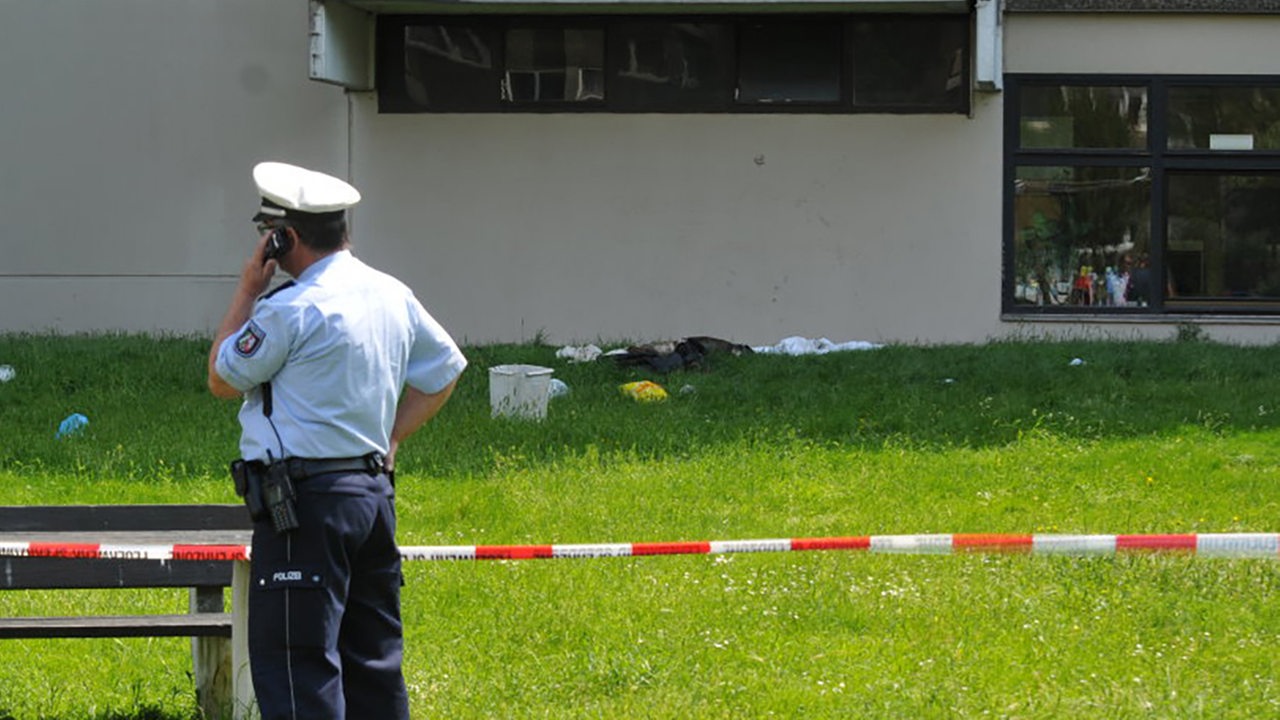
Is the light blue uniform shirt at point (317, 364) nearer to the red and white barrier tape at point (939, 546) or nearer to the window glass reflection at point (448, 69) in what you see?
the red and white barrier tape at point (939, 546)

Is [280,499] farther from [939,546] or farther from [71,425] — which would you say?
[71,425]

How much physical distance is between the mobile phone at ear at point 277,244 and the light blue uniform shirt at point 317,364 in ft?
0.31

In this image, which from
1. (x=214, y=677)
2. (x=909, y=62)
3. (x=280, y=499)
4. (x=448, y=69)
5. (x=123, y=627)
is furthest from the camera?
(x=448, y=69)

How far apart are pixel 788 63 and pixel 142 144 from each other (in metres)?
6.05

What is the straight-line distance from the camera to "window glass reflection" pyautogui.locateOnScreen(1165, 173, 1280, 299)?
51.9 ft

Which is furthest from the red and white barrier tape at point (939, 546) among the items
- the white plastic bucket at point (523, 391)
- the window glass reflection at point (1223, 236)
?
the window glass reflection at point (1223, 236)

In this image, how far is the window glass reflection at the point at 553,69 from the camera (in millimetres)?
15898

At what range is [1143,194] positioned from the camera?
15750 millimetres

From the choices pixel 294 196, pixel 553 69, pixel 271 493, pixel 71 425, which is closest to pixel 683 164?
pixel 553 69

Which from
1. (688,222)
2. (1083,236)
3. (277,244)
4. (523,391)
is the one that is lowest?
(523,391)

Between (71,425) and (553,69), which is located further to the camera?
(553,69)

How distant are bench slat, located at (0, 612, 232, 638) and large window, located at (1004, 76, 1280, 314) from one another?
1139cm

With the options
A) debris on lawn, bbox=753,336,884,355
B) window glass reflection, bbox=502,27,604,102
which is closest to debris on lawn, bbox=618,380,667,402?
debris on lawn, bbox=753,336,884,355

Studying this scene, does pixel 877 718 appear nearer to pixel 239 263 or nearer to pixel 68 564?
pixel 68 564
